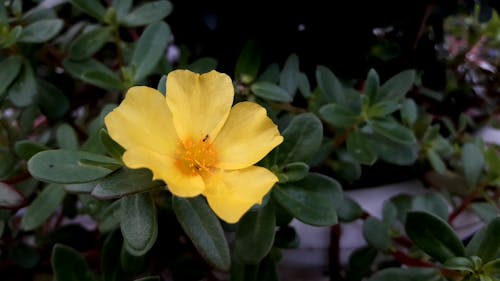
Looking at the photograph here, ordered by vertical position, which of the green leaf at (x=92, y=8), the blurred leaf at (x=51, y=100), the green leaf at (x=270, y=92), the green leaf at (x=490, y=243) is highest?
the green leaf at (x=92, y=8)

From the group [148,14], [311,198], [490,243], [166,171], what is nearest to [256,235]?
[311,198]

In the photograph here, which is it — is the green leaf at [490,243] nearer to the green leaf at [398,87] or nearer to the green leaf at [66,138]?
the green leaf at [398,87]

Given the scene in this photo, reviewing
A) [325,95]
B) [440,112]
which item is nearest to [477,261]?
[325,95]

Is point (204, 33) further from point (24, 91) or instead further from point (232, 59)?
point (24, 91)

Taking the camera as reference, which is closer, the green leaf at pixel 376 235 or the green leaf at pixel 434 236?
the green leaf at pixel 434 236

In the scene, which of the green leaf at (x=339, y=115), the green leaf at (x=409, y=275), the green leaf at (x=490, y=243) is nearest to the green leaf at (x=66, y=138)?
the green leaf at (x=339, y=115)
